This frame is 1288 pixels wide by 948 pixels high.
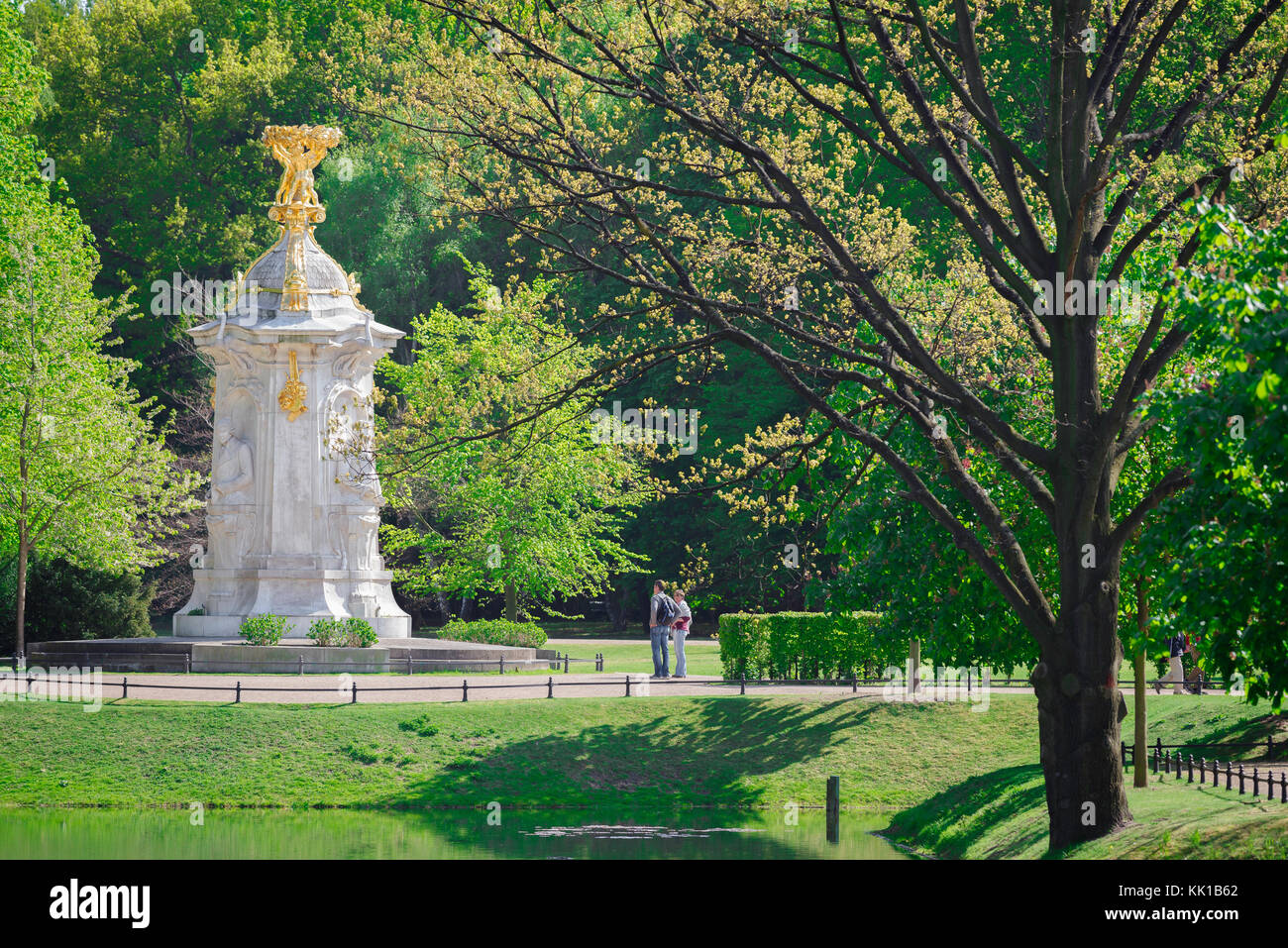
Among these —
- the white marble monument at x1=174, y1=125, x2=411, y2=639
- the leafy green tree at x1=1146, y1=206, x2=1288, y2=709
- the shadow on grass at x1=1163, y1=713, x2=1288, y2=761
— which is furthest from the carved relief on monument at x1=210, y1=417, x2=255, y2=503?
the leafy green tree at x1=1146, y1=206, x2=1288, y2=709

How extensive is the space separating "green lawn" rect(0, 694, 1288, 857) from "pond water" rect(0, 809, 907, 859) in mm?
627

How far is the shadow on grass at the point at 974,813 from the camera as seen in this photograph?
60.7ft

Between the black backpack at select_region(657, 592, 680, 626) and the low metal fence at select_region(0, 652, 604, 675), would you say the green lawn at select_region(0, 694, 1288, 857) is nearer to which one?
the black backpack at select_region(657, 592, 680, 626)

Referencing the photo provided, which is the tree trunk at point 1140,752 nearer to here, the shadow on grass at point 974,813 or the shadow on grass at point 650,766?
the shadow on grass at point 974,813

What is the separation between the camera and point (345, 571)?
34.0 meters

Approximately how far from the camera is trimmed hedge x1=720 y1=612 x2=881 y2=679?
2886cm

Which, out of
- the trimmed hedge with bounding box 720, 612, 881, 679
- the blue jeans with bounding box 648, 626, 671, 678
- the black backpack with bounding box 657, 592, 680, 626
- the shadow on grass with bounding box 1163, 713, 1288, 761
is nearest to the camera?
the shadow on grass with bounding box 1163, 713, 1288, 761

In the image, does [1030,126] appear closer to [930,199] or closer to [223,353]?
[930,199]

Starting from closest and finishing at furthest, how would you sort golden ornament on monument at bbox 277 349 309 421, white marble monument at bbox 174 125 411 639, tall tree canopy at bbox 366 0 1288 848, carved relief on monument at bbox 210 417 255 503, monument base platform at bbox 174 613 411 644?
tall tree canopy at bbox 366 0 1288 848, monument base platform at bbox 174 613 411 644, white marble monument at bbox 174 125 411 639, golden ornament on monument at bbox 277 349 309 421, carved relief on monument at bbox 210 417 255 503

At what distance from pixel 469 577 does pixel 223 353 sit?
31.5 feet

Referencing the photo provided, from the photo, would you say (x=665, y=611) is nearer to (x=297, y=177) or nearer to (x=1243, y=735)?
(x=1243, y=735)

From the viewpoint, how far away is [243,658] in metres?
29.3

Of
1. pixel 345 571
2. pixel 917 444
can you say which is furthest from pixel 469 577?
pixel 917 444

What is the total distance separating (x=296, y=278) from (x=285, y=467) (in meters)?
4.09
